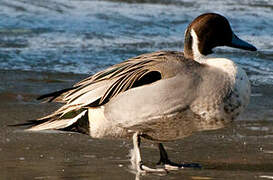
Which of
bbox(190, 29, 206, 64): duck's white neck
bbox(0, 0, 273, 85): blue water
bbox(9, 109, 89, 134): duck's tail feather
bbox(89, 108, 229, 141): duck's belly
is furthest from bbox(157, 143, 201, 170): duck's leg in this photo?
bbox(0, 0, 273, 85): blue water

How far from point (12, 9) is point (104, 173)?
26.8ft

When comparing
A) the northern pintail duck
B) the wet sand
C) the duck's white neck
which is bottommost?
the wet sand

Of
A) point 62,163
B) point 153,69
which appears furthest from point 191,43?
point 62,163

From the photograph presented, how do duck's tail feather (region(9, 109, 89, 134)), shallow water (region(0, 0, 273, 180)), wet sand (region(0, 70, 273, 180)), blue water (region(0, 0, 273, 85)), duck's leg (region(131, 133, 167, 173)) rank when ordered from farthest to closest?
blue water (region(0, 0, 273, 85)) < duck's tail feather (region(9, 109, 89, 134)) < shallow water (region(0, 0, 273, 180)) < duck's leg (region(131, 133, 167, 173)) < wet sand (region(0, 70, 273, 180))

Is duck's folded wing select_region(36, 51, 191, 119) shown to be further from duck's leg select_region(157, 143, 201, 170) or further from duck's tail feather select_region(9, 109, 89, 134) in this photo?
duck's leg select_region(157, 143, 201, 170)

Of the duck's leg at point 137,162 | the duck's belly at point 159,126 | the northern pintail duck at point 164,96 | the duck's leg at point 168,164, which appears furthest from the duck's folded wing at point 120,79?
the duck's leg at point 168,164

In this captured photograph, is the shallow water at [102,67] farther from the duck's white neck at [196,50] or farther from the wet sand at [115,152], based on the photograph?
the duck's white neck at [196,50]

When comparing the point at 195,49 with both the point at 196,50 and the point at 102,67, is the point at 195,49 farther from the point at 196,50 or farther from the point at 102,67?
the point at 102,67

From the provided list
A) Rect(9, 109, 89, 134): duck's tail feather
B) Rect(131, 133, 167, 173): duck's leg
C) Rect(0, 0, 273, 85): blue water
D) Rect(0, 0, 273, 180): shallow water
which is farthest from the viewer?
Rect(0, 0, 273, 85): blue water

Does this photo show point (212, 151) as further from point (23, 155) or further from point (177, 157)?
point (23, 155)

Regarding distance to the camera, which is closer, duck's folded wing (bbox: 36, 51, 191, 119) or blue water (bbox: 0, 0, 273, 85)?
duck's folded wing (bbox: 36, 51, 191, 119)

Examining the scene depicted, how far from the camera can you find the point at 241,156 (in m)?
5.21

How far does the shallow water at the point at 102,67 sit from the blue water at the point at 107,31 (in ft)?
0.04

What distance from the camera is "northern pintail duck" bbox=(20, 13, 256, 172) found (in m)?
4.66
